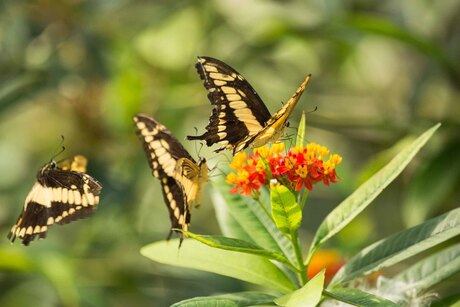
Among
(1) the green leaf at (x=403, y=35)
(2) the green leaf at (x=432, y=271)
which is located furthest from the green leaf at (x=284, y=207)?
(1) the green leaf at (x=403, y=35)

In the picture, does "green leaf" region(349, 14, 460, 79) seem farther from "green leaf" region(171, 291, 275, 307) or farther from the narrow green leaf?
"green leaf" region(171, 291, 275, 307)

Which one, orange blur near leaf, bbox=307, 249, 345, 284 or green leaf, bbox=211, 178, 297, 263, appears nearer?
green leaf, bbox=211, 178, 297, 263

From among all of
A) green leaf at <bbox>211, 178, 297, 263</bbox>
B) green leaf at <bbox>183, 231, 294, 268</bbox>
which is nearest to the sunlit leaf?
green leaf at <bbox>183, 231, 294, 268</bbox>

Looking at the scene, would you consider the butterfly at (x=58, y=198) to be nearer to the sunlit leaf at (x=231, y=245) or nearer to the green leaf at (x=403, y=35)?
the sunlit leaf at (x=231, y=245)

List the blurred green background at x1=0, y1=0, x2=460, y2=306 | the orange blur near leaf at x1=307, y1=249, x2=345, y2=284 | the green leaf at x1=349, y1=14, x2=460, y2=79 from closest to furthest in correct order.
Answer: the orange blur near leaf at x1=307, y1=249, x2=345, y2=284 → the green leaf at x1=349, y1=14, x2=460, y2=79 → the blurred green background at x1=0, y1=0, x2=460, y2=306

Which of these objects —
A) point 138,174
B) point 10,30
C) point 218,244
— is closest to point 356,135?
point 138,174

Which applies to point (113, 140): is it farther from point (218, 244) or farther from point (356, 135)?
point (218, 244)

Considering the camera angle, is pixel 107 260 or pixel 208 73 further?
pixel 107 260
